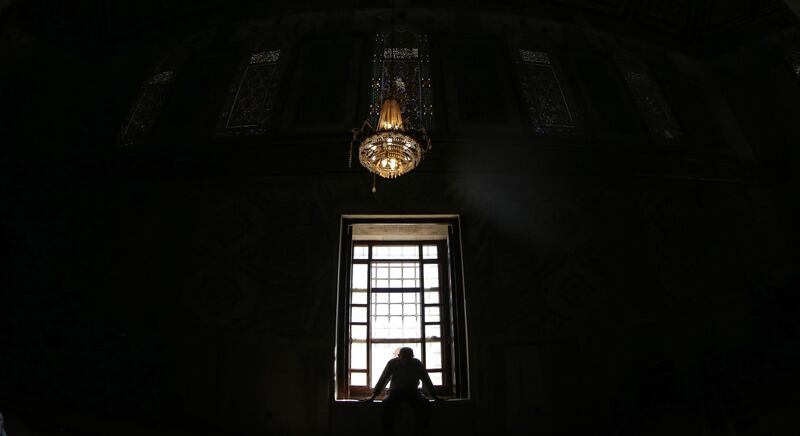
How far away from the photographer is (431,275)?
220 inches

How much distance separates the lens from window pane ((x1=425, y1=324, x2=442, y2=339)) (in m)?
5.28

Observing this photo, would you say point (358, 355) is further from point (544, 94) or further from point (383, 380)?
point (544, 94)

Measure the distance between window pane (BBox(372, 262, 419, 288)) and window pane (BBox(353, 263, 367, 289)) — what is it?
115 mm

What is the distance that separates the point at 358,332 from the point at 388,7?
14.7ft

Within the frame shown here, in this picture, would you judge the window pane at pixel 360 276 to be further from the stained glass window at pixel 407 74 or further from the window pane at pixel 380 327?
the stained glass window at pixel 407 74

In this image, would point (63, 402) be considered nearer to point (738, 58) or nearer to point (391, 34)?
point (391, 34)

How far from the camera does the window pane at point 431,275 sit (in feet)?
18.1

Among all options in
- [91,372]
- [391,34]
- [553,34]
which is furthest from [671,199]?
[91,372]

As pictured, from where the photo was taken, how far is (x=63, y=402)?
4.71 m

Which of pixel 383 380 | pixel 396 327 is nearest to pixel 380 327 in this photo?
pixel 396 327

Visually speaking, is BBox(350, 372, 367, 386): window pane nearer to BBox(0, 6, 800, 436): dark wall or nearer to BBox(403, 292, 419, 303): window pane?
BBox(0, 6, 800, 436): dark wall

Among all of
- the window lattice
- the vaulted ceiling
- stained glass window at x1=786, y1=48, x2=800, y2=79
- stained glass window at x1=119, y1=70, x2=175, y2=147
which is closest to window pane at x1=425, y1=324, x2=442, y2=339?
the window lattice

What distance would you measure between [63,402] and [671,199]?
23.5ft

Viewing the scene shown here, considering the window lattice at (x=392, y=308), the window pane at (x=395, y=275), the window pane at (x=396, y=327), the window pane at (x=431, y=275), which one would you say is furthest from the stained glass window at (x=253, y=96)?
the window pane at (x=396, y=327)
